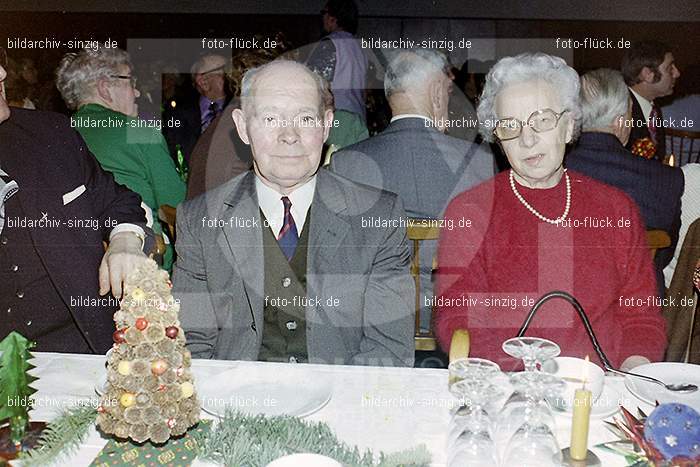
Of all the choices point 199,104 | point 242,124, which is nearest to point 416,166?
point 242,124

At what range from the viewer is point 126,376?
1239 mm

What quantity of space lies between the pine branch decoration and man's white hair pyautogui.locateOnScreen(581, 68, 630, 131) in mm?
1595

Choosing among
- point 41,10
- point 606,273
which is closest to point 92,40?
point 41,10

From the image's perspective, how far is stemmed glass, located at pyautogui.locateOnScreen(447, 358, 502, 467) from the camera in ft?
3.64

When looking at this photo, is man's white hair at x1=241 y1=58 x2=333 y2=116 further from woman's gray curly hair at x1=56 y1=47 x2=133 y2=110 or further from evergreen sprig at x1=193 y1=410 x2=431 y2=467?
evergreen sprig at x1=193 y1=410 x2=431 y2=467

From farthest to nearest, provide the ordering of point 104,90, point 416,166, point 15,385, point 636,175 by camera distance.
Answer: point 104,90 → point 416,166 → point 636,175 → point 15,385

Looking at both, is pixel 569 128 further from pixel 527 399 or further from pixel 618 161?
pixel 527 399

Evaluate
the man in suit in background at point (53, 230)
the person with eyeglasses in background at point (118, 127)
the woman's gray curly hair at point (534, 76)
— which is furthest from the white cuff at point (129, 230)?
the woman's gray curly hair at point (534, 76)

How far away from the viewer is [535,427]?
115cm

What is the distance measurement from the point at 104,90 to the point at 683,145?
6.41 feet

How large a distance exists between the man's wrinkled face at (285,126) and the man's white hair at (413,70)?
465 mm

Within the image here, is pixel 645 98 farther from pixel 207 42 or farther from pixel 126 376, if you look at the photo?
pixel 126 376

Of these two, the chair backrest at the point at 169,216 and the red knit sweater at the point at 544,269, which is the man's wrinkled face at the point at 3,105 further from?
the red knit sweater at the point at 544,269

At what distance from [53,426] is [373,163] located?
4.05 ft
